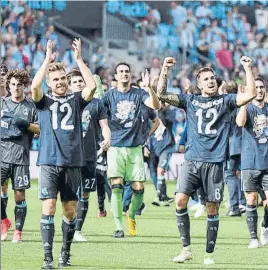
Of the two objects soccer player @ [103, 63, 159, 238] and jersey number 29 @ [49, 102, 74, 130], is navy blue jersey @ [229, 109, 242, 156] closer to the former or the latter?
soccer player @ [103, 63, 159, 238]

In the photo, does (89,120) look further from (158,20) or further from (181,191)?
(158,20)

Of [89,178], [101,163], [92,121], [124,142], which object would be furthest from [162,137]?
[89,178]

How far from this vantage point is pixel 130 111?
47.5 feet

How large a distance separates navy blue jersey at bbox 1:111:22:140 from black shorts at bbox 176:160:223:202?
8.52 ft

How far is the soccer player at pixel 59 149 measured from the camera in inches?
442

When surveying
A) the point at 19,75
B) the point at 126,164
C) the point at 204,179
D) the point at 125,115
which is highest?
the point at 19,75

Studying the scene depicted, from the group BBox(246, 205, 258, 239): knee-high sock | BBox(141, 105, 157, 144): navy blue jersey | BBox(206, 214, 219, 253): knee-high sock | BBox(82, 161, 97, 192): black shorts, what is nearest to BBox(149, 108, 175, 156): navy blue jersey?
BBox(141, 105, 157, 144): navy blue jersey

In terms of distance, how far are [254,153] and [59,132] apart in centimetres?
314

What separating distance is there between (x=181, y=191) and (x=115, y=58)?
74.2ft

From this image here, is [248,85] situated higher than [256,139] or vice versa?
[248,85]

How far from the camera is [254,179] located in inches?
531

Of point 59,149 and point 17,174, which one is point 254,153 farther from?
point 59,149

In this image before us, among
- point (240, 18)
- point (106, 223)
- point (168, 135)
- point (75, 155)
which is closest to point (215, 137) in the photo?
point (75, 155)

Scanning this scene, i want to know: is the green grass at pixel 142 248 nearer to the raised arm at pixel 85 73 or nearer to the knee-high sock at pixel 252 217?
the knee-high sock at pixel 252 217
